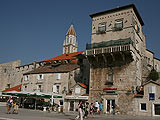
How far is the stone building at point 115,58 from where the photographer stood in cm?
2564

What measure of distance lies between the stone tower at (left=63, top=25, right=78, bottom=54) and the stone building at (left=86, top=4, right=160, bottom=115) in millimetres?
51338

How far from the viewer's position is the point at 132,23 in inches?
1084

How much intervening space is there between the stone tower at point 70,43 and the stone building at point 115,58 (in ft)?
168

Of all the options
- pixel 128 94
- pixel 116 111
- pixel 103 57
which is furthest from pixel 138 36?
pixel 116 111

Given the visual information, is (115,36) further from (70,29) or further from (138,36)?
(70,29)

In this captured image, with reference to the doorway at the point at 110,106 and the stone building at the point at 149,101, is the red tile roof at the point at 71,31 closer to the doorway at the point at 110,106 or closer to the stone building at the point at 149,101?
the doorway at the point at 110,106

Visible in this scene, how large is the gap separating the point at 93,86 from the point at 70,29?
6196 cm

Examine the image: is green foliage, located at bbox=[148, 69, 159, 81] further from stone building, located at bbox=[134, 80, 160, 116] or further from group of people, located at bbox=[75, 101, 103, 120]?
group of people, located at bbox=[75, 101, 103, 120]

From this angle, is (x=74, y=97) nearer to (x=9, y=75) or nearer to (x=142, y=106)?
(x=142, y=106)

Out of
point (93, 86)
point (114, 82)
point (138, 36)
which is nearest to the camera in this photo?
point (114, 82)

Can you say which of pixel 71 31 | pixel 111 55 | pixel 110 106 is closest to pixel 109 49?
pixel 111 55

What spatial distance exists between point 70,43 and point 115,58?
57024 millimetres

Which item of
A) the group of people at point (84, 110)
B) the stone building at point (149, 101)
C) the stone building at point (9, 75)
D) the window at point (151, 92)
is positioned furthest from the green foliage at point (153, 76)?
the stone building at point (9, 75)

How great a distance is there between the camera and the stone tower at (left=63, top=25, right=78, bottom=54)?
8256cm
